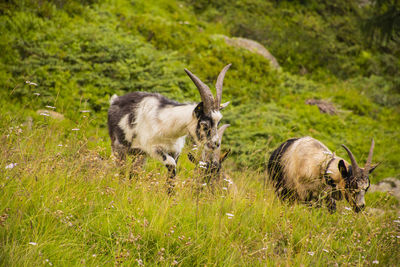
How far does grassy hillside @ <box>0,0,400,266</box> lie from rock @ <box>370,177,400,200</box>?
0.94ft

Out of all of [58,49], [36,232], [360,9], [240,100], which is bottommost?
[240,100]

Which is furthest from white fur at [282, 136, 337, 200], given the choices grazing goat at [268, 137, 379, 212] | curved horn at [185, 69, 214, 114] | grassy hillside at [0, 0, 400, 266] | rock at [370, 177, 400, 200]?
rock at [370, 177, 400, 200]

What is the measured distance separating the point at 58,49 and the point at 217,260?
9334 millimetres

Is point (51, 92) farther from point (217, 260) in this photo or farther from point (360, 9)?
point (360, 9)

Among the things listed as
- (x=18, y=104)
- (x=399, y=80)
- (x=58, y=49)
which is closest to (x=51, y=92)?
(x=18, y=104)

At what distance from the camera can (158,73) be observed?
10.8 meters

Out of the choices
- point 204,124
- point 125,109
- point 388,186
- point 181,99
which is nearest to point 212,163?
point 204,124

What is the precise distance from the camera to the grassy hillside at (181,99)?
287cm

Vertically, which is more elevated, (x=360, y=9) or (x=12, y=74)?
(x=360, y=9)

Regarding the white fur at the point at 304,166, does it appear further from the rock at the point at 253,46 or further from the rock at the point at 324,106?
the rock at the point at 253,46

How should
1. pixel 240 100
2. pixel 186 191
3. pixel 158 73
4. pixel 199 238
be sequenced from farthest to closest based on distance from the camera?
pixel 240 100, pixel 158 73, pixel 186 191, pixel 199 238

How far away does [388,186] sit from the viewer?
920cm

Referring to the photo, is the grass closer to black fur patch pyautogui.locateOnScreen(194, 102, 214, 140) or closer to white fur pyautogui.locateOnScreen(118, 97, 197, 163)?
black fur patch pyautogui.locateOnScreen(194, 102, 214, 140)

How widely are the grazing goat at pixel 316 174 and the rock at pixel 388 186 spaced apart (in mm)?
4403
